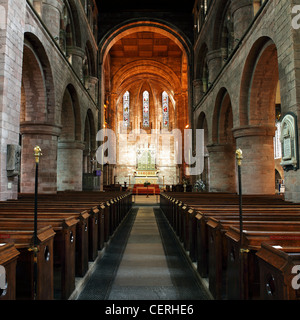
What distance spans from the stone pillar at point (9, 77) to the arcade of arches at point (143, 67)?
0.07 feet

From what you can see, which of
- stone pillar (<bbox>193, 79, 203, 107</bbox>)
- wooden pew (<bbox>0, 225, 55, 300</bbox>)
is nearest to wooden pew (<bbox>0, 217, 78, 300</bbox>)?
wooden pew (<bbox>0, 225, 55, 300</bbox>)

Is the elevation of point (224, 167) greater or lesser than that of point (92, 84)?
lesser

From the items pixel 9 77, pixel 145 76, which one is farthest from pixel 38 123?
pixel 145 76

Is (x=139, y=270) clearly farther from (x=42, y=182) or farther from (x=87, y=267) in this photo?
(x=42, y=182)

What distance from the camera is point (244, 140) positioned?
8.96 meters

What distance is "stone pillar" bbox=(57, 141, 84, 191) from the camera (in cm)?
1316

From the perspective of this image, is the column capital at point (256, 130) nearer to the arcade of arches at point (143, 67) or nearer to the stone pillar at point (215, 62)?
Result: the arcade of arches at point (143, 67)

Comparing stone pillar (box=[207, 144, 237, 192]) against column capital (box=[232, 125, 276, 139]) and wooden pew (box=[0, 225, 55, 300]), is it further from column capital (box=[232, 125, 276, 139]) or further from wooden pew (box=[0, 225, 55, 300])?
wooden pew (box=[0, 225, 55, 300])

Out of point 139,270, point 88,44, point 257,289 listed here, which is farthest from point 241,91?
point 88,44

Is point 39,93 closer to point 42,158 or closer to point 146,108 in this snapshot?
point 42,158

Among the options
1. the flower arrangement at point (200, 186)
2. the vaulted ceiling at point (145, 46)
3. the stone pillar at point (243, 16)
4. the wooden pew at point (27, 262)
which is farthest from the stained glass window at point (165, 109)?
the wooden pew at point (27, 262)

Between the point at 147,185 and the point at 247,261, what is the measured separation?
20.4 metres

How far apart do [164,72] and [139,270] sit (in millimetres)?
23424

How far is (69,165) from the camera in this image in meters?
13.3
